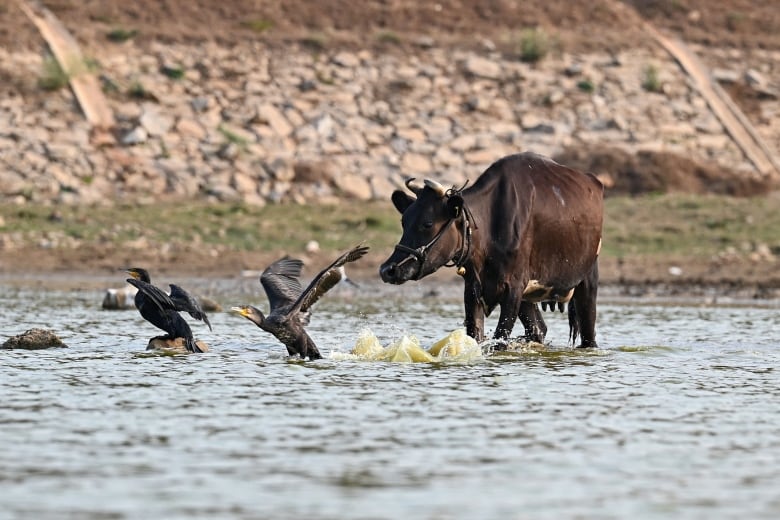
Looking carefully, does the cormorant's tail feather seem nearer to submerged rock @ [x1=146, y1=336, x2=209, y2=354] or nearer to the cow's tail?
submerged rock @ [x1=146, y1=336, x2=209, y2=354]

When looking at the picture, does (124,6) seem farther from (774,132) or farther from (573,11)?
(774,132)

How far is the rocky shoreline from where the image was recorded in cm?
2598

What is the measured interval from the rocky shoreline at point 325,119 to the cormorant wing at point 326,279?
13.3 metres

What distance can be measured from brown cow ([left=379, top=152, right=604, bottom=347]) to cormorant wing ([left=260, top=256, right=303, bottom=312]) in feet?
4.02

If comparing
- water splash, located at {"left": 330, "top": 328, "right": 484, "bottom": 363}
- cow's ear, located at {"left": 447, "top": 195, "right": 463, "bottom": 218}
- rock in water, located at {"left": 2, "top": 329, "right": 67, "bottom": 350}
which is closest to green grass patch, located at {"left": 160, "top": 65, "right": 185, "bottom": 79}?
rock in water, located at {"left": 2, "top": 329, "right": 67, "bottom": 350}

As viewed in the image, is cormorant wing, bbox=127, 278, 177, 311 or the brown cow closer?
the brown cow

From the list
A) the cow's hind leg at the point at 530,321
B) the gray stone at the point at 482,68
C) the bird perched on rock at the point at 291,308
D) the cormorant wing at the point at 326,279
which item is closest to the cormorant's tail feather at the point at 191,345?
the bird perched on rock at the point at 291,308

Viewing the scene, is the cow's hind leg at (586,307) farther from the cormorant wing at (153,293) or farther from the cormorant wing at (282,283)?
the cormorant wing at (153,293)

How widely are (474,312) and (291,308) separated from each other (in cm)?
151

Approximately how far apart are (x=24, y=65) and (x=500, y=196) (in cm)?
1900

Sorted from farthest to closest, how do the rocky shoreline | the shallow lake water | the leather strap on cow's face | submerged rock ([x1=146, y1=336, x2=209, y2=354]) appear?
the rocky shoreline
submerged rock ([x1=146, y1=336, x2=209, y2=354])
the leather strap on cow's face
the shallow lake water

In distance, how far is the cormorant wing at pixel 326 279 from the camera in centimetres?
1127

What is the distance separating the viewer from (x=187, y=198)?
25.3 m

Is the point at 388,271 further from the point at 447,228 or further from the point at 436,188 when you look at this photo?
the point at 436,188
